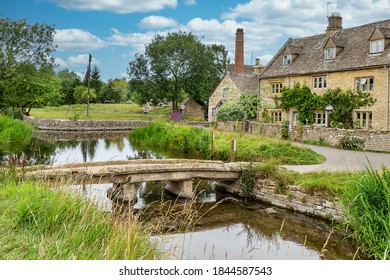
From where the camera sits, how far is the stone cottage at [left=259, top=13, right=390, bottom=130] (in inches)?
1051

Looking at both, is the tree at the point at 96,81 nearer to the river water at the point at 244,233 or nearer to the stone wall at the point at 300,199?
the river water at the point at 244,233

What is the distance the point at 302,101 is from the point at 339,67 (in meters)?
3.71

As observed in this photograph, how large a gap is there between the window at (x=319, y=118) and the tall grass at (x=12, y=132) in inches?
759

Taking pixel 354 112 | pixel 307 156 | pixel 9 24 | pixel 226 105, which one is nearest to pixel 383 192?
pixel 307 156

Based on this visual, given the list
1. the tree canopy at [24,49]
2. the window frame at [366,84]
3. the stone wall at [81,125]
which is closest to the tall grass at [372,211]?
the tree canopy at [24,49]

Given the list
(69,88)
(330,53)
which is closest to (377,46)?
(330,53)

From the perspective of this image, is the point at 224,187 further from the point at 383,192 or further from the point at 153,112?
the point at 153,112

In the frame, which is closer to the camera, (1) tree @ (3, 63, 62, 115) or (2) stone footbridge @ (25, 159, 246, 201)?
(2) stone footbridge @ (25, 159, 246, 201)

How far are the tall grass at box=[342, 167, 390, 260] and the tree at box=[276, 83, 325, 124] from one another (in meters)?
22.3

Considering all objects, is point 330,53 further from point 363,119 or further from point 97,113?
point 97,113

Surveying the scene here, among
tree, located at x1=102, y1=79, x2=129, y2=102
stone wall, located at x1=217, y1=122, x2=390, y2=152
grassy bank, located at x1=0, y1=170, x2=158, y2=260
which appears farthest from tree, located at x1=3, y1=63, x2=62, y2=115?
grassy bank, located at x1=0, y1=170, x2=158, y2=260

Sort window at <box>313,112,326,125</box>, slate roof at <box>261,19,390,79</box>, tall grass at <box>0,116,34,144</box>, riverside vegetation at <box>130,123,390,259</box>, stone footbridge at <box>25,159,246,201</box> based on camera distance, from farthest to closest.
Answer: window at <box>313,112,326,125</box> → slate roof at <box>261,19,390,79</box> → tall grass at <box>0,116,34,144</box> → stone footbridge at <box>25,159,246,201</box> → riverside vegetation at <box>130,123,390,259</box>

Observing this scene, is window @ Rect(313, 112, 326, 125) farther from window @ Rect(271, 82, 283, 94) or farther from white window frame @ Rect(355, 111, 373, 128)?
window @ Rect(271, 82, 283, 94)

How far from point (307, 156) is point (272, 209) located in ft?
20.5
